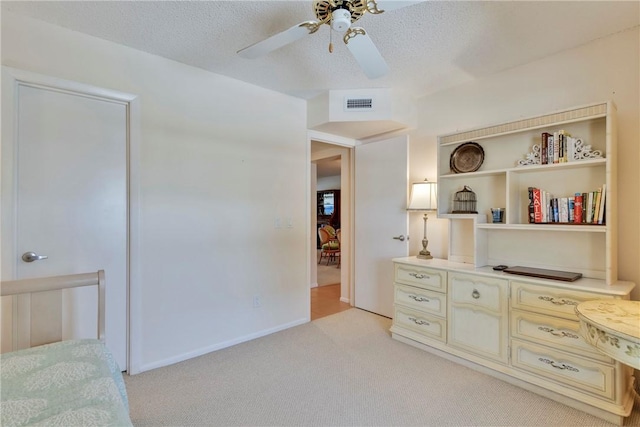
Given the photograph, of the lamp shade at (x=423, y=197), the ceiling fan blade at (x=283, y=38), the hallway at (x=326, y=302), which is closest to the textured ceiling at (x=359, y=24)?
the ceiling fan blade at (x=283, y=38)

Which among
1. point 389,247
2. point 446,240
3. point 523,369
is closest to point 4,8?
point 389,247

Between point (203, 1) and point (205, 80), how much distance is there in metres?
0.93

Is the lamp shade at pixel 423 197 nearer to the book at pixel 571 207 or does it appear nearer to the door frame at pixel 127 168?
the book at pixel 571 207

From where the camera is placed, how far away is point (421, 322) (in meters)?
2.72

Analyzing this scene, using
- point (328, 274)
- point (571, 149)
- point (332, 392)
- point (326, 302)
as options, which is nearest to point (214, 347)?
point (332, 392)

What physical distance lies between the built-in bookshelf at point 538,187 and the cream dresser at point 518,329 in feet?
0.76

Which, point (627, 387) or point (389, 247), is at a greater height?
point (389, 247)

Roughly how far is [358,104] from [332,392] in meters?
2.52

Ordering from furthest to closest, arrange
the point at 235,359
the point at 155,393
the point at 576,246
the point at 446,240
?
the point at 446,240, the point at 235,359, the point at 576,246, the point at 155,393

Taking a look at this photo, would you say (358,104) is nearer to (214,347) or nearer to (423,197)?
(423,197)

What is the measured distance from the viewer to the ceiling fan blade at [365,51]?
1.53 m

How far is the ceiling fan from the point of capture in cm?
140

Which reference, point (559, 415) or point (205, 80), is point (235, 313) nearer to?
point (205, 80)

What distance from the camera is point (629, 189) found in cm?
208
